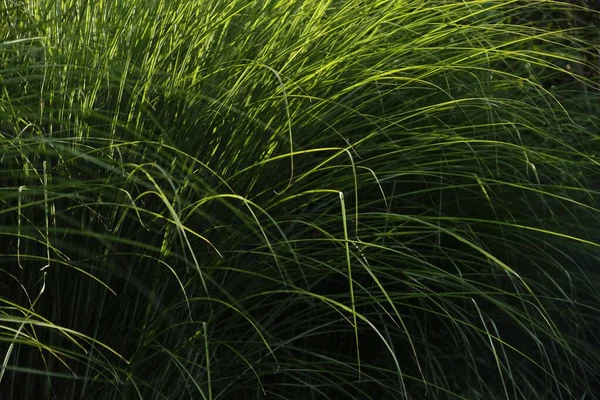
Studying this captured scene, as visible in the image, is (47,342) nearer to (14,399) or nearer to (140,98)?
(14,399)

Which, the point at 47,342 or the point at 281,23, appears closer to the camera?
the point at 47,342

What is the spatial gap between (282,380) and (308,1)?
84cm

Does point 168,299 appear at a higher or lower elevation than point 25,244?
lower

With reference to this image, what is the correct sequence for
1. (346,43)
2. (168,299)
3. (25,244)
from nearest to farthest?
(25,244) → (168,299) → (346,43)

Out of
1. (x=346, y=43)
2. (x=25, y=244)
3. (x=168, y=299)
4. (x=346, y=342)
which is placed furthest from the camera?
(x=346, y=342)

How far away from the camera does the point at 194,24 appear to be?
2086 mm

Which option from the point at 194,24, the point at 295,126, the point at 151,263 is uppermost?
the point at 194,24

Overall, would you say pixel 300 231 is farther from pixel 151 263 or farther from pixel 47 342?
pixel 47 342

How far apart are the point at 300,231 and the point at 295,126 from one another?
216mm

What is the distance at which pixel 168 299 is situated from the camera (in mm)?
2012

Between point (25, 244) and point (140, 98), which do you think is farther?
point (140, 98)

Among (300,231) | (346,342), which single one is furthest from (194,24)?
(346,342)

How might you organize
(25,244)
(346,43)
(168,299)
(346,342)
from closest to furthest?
(25,244)
(168,299)
(346,43)
(346,342)

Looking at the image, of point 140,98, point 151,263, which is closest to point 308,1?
point 140,98
